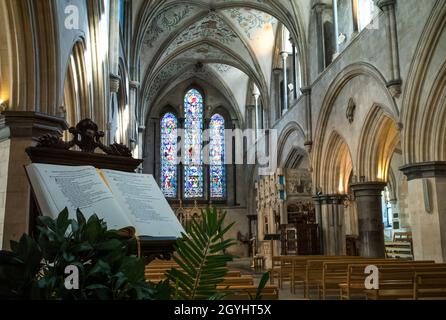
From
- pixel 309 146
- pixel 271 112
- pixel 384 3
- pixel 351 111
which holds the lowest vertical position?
pixel 309 146

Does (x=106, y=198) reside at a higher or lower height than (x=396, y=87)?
lower

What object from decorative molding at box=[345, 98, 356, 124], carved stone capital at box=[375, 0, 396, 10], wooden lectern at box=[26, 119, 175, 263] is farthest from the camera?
decorative molding at box=[345, 98, 356, 124]

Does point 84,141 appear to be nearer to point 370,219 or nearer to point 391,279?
point 391,279

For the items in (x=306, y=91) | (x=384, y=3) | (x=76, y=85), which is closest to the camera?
(x=76, y=85)

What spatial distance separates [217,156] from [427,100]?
1917 cm

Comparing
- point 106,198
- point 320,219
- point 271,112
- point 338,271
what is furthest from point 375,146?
point 106,198

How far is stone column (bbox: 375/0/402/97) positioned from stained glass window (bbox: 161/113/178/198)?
1834 centimetres

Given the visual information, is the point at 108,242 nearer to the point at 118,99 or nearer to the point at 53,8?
the point at 53,8

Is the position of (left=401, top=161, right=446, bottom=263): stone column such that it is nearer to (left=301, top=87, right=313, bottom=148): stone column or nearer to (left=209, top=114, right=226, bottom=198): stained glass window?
(left=301, top=87, right=313, bottom=148): stone column

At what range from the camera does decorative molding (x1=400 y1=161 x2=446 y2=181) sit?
9.94m

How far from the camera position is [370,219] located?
1327 centimetres

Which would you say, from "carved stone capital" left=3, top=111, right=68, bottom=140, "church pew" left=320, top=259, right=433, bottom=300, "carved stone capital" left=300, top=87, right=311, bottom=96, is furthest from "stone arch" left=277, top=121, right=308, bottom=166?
"carved stone capital" left=3, top=111, right=68, bottom=140

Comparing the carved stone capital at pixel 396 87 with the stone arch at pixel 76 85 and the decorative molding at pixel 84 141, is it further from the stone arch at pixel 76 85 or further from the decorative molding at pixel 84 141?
the decorative molding at pixel 84 141

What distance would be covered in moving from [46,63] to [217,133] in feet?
74.8
